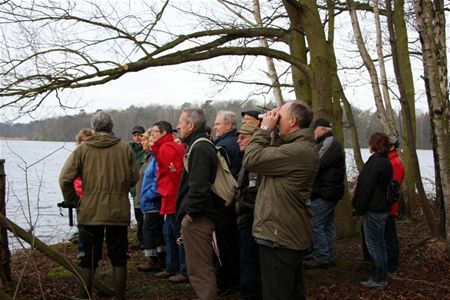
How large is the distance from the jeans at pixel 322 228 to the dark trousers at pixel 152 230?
1.95 metres

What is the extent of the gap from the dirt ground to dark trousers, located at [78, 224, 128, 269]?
1.34 ft

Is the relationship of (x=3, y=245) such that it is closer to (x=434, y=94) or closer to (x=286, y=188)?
(x=286, y=188)

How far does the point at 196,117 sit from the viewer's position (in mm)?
5203

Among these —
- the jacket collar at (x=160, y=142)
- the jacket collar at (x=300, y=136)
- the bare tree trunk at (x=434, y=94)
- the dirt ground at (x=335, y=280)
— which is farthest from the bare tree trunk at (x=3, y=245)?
the bare tree trunk at (x=434, y=94)

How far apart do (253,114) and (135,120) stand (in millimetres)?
15908

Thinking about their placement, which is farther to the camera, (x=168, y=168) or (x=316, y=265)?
(x=316, y=265)

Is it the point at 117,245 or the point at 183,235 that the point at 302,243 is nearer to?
the point at 183,235

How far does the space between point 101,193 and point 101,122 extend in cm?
72

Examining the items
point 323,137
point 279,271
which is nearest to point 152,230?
point 323,137

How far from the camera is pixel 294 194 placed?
408cm

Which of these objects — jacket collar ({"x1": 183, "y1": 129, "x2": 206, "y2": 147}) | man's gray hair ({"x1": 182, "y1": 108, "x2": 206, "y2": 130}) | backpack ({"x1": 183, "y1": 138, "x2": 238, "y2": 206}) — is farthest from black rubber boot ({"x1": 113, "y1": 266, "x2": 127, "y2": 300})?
man's gray hair ({"x1": 182, "y1": 108, "x2": 206, "y2": 130})

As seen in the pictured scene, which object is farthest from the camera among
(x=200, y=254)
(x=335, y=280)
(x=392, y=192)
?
(x=335, y=280)

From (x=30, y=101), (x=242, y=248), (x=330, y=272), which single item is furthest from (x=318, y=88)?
(x=30, y=101)

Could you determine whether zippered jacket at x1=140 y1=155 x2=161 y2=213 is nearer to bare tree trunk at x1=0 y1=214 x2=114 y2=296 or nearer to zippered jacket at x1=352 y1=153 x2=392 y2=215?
bare tree trunk at x1=0 y1=214 x2=114 y2=296
